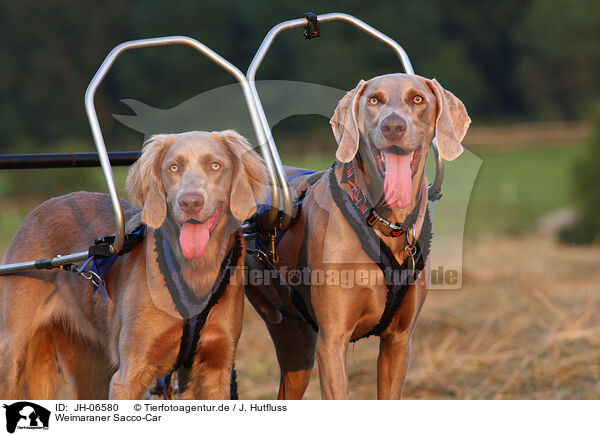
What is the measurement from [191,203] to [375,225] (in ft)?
2.82

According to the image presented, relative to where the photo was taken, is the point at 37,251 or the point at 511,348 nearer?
the point at 37,251

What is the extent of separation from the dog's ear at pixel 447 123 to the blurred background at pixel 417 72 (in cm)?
720

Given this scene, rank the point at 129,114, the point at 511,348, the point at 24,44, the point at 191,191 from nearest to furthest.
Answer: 1. the point at 191,191
2. the point at 129,114
3. the point at 511,348
4. the point at 24,44

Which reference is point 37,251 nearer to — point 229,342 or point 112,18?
point 229,342

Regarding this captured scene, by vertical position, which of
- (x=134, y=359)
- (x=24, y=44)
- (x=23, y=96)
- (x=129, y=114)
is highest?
(x=24, y=44)

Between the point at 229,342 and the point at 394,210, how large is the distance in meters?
0.98

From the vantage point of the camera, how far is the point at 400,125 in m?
3.55

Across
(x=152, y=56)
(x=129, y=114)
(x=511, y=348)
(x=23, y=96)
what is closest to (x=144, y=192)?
(x=129, y=114)

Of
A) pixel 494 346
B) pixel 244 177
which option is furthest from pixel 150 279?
pixel 494 346

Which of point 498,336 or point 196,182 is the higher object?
point 498,336

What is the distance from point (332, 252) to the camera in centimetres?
382

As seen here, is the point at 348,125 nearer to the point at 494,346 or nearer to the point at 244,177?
the point at 244,177
